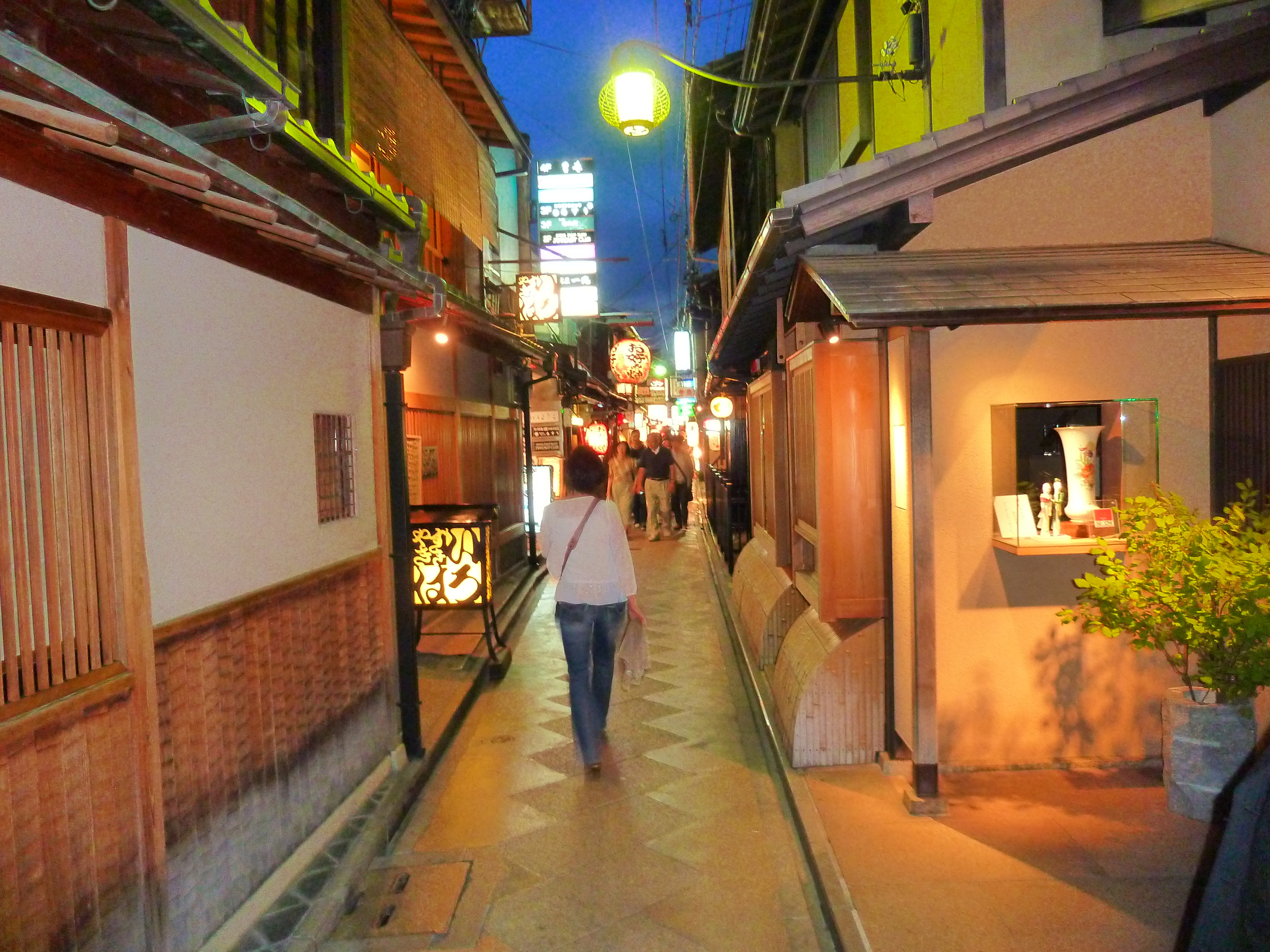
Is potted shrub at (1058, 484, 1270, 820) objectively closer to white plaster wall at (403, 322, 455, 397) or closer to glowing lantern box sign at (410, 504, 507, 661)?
glowing lantern box sign at (410, 504, 507, 661)

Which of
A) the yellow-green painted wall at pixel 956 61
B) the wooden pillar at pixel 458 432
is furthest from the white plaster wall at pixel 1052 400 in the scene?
the wooden pillar at pixel 458 432

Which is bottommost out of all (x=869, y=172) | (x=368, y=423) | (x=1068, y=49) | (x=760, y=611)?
(x=760, y=611)

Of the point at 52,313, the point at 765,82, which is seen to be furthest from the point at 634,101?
the point at 52,313

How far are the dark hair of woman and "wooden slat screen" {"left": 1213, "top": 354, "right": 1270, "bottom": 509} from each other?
4085 millimetres

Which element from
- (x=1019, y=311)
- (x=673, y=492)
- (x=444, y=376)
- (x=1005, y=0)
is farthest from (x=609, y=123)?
(x=673, y=492)

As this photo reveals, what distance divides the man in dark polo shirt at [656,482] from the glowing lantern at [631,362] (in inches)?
83.9

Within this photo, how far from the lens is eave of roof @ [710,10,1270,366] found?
16.8ft

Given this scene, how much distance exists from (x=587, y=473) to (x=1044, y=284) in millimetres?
3321

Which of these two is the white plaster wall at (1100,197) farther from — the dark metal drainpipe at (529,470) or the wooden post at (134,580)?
the dark metal drainpipe at (529,470)

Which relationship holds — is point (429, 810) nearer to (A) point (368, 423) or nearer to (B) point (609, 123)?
(A) point (368, 423)

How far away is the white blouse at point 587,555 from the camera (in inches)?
246

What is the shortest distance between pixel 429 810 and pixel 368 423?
9.22ft

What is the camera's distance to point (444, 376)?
476 inches

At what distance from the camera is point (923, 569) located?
204 inches
